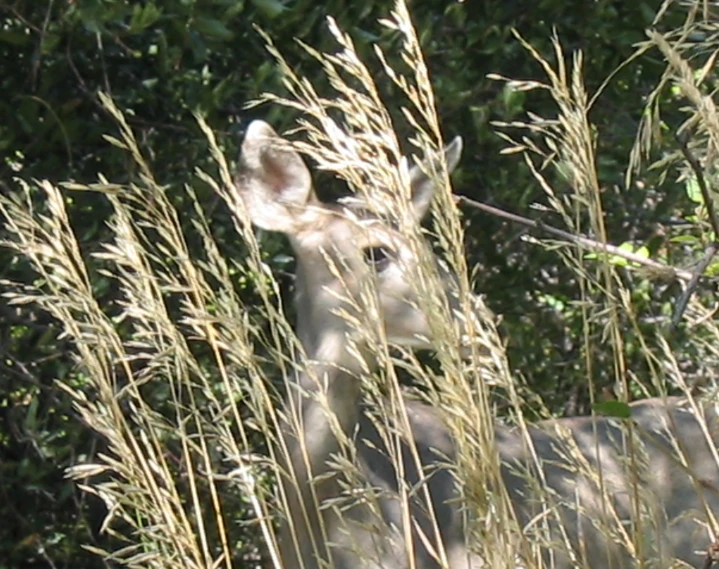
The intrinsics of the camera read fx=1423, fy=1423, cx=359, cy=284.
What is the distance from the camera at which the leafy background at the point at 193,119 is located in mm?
4281

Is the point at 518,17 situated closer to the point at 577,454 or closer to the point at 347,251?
the point at 347,251

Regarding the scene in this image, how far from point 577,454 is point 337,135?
0.61m

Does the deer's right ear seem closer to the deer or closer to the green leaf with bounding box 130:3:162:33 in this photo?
the deer

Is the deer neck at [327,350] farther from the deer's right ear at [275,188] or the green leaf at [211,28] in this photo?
the green leaf at [211,28]

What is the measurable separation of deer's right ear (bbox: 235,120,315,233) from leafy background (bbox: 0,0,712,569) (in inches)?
15.6

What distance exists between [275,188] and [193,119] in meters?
0.74

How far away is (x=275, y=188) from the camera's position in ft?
13.2

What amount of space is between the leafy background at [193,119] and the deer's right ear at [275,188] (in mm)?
395

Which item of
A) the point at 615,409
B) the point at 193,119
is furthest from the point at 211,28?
the point at 615,409

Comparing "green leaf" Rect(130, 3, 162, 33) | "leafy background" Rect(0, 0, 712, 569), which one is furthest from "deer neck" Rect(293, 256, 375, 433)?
"green leaf" Rect(130, 3, 162, 33)

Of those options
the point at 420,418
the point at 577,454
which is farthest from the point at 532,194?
the point at 577,454

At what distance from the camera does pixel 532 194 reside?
4.95 m

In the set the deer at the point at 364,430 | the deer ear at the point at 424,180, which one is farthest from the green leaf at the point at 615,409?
the deer ear at the point at 424,180

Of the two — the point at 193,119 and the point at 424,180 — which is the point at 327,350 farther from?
the point at 193,119
